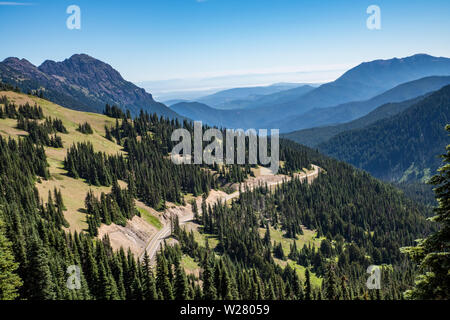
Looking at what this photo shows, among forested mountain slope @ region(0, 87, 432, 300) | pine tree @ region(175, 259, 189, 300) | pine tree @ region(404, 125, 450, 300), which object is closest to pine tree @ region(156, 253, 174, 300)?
forested mountain slope @ region(0, 87, 432, 300)

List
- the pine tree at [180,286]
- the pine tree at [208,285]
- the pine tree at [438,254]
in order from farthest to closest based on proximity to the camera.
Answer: the pine tree at [208,285], the pine tree at [180,286], the pine tree at [438,254]

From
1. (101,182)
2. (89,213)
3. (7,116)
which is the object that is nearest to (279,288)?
(89,213)

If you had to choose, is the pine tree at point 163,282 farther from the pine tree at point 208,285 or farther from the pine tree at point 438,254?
the pine tree at point 438,254

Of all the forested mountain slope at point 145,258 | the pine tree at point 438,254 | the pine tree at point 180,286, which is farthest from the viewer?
the pine tree at point 180,286

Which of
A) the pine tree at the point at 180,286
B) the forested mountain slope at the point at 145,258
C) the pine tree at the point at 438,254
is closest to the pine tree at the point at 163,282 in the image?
the forested mountain slope at the point at 145,258

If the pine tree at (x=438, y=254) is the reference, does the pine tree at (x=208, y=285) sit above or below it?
below

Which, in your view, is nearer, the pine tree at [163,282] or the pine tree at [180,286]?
the pine tree at [180,286]

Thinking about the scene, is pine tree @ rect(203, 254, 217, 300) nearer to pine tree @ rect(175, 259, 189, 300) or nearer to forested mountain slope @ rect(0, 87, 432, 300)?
forested mountain slope @ rect(0, 87, 432, 300)
